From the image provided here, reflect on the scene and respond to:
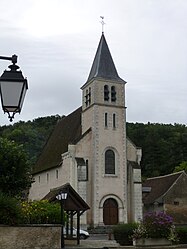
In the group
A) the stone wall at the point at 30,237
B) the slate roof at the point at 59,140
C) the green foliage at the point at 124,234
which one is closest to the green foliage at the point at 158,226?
the green foliage at the point at 124,234

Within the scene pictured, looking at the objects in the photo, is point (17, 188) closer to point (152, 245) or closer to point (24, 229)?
point (152, 245)

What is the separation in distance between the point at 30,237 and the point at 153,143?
221ft

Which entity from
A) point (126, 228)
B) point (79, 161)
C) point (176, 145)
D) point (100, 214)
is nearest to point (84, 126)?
point (79, 161)

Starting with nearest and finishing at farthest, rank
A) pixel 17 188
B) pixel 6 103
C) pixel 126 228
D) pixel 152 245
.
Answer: pixel 6 103
pixel 152 245
pixel 126 228
pixel 17 188

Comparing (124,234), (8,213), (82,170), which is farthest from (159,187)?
(8,213)

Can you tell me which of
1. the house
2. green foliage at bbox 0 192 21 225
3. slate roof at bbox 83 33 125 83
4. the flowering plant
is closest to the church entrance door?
the house

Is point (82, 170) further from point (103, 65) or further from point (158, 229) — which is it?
point (158, 229)

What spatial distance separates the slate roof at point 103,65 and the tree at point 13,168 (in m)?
17.2

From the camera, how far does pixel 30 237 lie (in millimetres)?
9414

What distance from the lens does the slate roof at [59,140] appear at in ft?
151

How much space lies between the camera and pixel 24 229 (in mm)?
9336

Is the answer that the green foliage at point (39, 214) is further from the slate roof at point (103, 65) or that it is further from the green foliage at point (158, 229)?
the slate roof at point (103, 65)

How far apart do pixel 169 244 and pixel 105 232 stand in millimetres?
20613

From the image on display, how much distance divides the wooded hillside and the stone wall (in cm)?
5995
